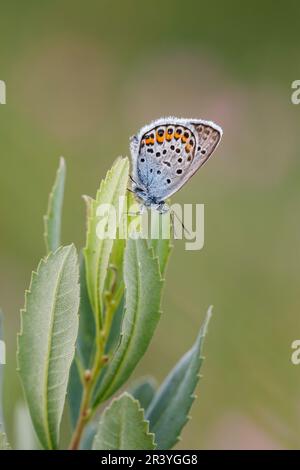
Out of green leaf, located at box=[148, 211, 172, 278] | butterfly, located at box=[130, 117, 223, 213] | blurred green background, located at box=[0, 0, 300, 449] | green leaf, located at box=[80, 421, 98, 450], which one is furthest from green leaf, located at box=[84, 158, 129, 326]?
blurred green background, located at box=[0, 0, 300, 449]

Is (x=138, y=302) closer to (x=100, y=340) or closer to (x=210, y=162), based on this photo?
(x=100, y=340)

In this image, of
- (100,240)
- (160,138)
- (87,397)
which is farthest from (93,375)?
(160,138)

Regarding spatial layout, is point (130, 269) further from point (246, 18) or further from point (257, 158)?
point (246, 18)

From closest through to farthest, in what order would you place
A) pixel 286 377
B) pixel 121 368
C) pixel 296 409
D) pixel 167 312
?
pixel 121 368 < pixel 296 409 < pixel 286 377 < pixel 167 312

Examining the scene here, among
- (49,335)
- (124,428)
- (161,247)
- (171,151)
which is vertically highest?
(171,151)

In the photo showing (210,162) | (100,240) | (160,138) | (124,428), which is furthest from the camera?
(210,162)

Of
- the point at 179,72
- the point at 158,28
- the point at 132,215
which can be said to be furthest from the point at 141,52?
the point at 132,215

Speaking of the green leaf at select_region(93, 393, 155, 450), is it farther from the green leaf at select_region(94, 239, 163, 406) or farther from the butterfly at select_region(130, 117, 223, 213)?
the butterfly at select_region(130, 117, 223, 213)
